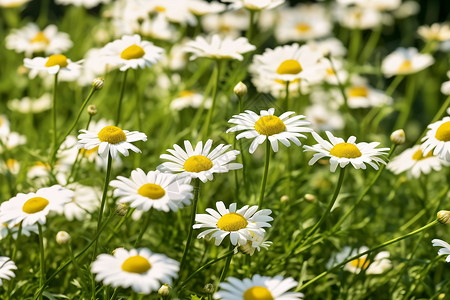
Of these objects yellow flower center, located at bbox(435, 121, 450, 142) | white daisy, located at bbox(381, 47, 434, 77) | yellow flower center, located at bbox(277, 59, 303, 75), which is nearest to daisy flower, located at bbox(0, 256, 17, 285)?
yellow flower center, located at bbox(277, 59, 303, 75)

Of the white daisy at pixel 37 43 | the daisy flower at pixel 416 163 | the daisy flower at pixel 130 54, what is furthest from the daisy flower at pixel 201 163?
the white daisy at pixel 37 43

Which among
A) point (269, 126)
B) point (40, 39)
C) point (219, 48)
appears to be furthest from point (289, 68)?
point (40, 39)

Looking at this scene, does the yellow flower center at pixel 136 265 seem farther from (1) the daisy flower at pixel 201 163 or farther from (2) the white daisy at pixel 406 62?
(2) the white daisy at pixel 406 62

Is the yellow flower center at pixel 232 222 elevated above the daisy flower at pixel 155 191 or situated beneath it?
situated beneath

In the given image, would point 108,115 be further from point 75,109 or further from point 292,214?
point 292,214

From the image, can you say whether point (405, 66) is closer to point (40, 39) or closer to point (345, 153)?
point (345, 153)

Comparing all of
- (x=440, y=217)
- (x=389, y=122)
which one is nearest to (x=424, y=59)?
(x=389, y=122)

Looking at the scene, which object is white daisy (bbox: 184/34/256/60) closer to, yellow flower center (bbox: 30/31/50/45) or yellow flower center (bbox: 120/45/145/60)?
yellow flower center (bbox: 120/45/145/60)
